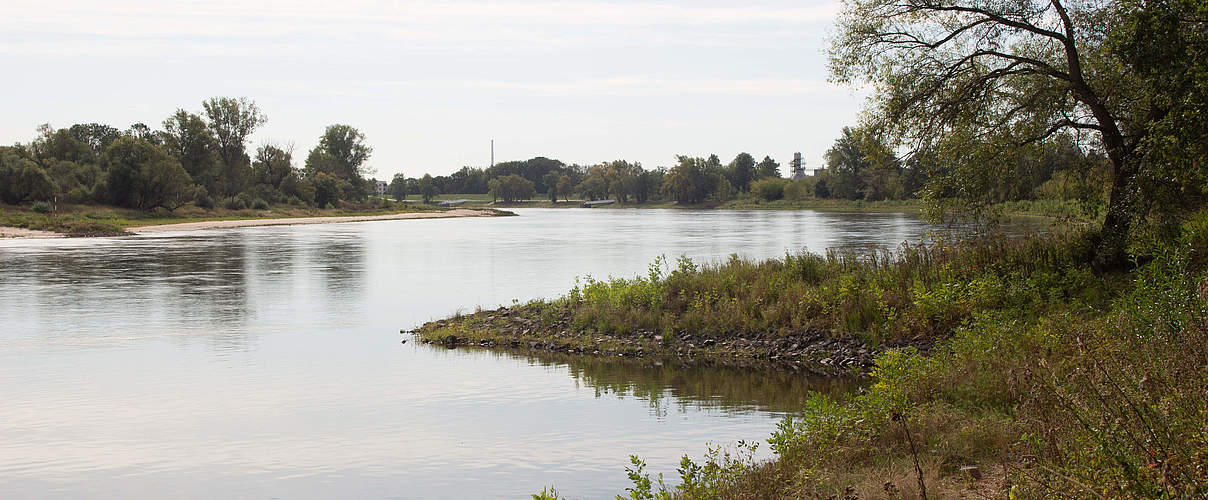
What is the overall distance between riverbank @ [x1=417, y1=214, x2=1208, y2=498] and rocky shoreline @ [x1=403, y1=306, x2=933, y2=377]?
59 mm

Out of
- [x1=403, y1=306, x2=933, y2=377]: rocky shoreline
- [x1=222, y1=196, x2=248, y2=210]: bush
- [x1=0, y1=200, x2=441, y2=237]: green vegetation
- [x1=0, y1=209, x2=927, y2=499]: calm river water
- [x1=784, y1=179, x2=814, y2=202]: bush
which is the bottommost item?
[x1=0, y1=209, x2=927, y2=499]: calm river water

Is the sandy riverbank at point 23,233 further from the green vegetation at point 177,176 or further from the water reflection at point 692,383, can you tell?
the water reflection at point 692,383

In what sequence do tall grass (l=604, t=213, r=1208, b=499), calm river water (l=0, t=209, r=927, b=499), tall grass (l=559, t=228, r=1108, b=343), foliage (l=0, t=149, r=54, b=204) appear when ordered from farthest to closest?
foliage (l=0, t=149, r=54, b=204) → tall grass (l=559, t=228, r=1108, b=343) → calm river water (l=0, t=209, r=927, b=499) → tall grass (l=604, t=213, r=1208, b=499)

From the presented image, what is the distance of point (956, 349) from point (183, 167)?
4519 inches

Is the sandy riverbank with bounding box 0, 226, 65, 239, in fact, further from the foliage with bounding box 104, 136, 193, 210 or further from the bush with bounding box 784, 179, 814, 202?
the bush with bounding box 784, 179, 814, 202

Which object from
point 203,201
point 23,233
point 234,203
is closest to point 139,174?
point 203,201

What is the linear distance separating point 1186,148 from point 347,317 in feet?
67.1

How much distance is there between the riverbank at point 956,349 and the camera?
6.21 m

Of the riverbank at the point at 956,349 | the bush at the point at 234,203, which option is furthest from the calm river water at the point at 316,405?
the bush at the point at 234,203

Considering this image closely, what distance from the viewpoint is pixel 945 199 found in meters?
19.6

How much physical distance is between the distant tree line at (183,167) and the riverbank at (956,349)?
80762 millimetres

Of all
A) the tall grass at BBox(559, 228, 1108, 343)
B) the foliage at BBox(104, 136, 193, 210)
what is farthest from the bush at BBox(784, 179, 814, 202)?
the tall grass at BBox(559, 228, 1108, 343)

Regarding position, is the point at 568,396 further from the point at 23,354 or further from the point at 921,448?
the point at 23,354

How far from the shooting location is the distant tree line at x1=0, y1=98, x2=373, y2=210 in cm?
8825
